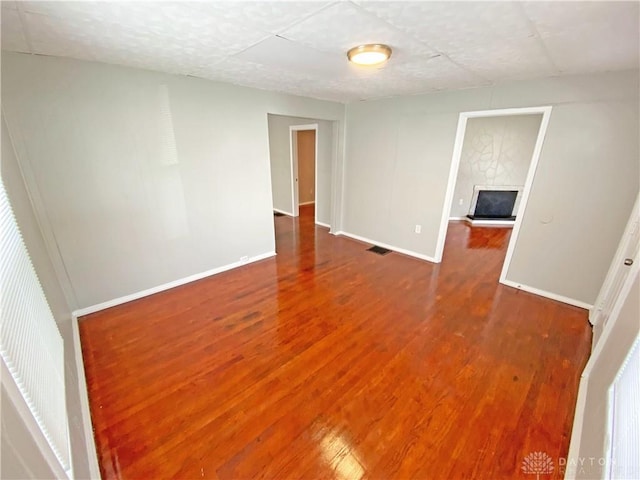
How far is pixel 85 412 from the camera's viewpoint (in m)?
1.52

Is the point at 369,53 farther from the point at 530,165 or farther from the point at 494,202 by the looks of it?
the point at 494,202

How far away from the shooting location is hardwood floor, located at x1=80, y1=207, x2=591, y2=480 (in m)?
1.39

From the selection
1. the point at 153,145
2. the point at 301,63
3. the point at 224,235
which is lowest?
the point at 224,235

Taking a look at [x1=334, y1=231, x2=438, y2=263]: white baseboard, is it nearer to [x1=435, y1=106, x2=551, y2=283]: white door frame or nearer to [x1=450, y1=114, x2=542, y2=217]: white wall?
→ [x1=435, y1=106, x2=551, y2=283]: white door frame

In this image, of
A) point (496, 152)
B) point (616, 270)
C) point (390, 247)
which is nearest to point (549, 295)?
point (616, 270)

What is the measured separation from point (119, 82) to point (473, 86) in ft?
11.6

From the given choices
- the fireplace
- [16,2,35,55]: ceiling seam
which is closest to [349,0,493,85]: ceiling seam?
[16,2,35,55]: ceiling seam

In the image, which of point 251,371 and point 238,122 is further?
point 238,122

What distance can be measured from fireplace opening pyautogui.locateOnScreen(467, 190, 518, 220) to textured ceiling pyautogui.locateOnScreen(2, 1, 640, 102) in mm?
3624

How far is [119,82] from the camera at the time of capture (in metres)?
2.27

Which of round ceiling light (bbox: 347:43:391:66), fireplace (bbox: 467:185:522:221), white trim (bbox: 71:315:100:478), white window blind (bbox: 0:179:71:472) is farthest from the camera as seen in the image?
fireplace (bbox: 467:185:522:221)

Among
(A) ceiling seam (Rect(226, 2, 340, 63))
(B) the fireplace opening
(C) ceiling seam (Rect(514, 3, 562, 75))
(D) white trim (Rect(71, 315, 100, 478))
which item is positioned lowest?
(D) white trim (Rect(71, 315, 100, 478))

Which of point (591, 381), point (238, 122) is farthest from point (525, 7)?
point (238, 122)

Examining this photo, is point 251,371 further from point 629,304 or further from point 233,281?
point 629,304
